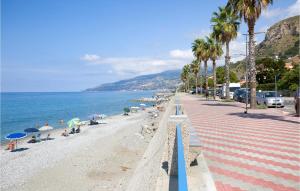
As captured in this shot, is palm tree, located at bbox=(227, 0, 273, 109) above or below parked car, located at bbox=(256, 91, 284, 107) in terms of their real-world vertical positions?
above

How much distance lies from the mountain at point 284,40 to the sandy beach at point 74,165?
132m

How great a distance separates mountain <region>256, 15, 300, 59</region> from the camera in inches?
5814

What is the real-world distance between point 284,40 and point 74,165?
16293 centimetres

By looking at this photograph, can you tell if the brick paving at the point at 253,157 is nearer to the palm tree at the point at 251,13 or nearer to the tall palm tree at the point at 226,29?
the palm tree at the point at 251,13

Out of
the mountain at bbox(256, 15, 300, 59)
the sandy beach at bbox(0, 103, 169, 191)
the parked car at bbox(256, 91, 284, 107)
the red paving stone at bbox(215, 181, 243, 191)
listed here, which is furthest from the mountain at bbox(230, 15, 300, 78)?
the red paving stone at bbox(215, 181, 243, 191)

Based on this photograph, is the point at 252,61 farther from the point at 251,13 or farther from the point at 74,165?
the point at 74,165

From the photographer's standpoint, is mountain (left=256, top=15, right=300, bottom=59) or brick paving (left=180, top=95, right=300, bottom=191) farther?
mountain (left=256, top=15, right=300, bottom=59)

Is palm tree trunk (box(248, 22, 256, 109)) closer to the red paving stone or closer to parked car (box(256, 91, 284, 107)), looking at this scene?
parked car (box(256, 91, 284, 107))

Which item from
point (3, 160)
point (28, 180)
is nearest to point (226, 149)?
point (28, 180)

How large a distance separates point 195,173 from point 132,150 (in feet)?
43.0

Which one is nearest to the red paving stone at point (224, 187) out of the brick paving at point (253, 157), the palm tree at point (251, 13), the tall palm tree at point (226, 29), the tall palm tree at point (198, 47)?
the brick paving at point (253, 157)

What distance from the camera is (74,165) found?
→ 1670 cm

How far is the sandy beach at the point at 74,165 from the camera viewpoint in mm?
13289

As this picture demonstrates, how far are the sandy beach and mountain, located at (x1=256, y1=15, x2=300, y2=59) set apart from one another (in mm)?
132257
